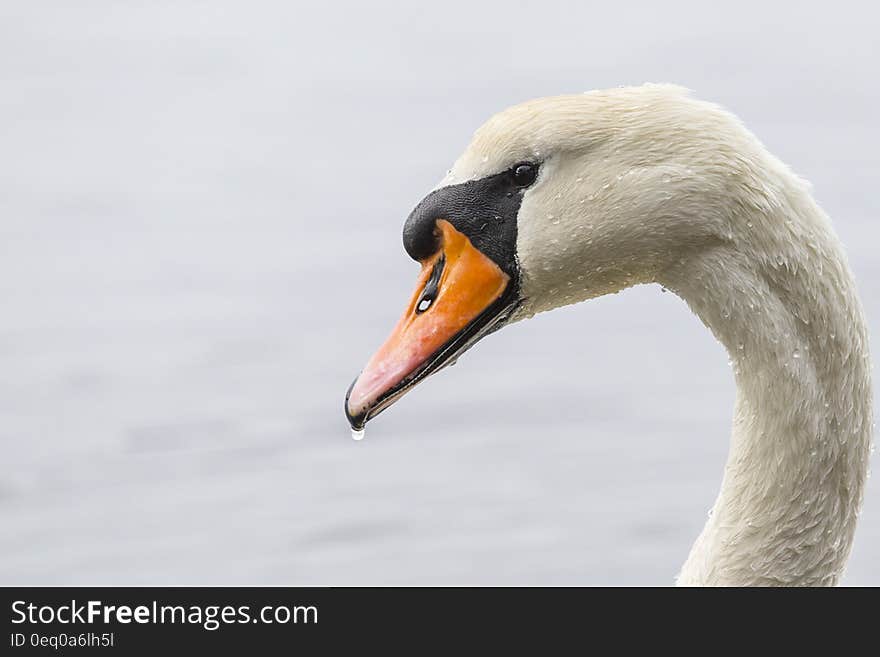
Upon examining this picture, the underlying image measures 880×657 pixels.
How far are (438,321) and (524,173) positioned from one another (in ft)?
1.44

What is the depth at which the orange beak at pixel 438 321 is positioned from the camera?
454 cm

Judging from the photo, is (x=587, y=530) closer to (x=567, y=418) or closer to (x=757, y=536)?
(x=567, y=418)

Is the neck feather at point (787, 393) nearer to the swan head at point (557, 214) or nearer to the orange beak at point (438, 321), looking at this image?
the swan head at point (557, 214)

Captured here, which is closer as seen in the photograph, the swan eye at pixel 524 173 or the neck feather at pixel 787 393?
the neck feather at pixel 787 393

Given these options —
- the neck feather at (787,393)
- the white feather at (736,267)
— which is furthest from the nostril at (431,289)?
the neck feather at (787,393)

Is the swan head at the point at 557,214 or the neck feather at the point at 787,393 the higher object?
the swan head at the point at 557,214

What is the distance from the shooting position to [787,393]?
A: 4.42m

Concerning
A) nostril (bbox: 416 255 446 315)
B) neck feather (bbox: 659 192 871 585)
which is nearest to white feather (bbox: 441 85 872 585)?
neck feather (bbox: 659 192 871 585)

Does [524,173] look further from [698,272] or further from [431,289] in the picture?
[698,272]

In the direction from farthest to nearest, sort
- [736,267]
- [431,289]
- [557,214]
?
[431,289]
[557,214]
[736,267]

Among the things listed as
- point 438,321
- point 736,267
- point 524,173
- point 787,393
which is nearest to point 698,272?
point 736,267

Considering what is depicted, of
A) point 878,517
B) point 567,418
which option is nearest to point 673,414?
point 567,418

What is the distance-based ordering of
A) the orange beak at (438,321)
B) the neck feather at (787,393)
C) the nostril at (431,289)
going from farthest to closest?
1. the nostril at (431,289)
2. the orange beak at (438,321)
3. the neck feather at (787,393)

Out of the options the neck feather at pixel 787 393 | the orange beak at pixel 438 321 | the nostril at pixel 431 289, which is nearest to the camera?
the neck feather at pixel 787 393
